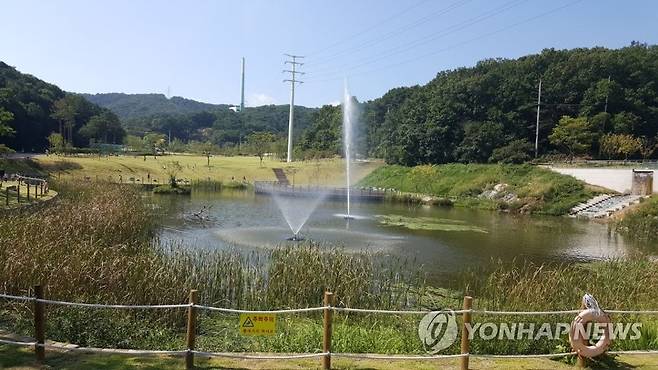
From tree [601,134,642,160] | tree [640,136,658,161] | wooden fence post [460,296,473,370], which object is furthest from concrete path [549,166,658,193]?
wooden fence post [460,296,473,370]

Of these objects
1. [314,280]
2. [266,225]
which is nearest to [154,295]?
[314,280]

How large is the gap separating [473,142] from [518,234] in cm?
4092

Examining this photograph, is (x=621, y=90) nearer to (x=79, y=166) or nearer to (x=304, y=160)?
(x=304, y=160)

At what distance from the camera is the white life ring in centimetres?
722

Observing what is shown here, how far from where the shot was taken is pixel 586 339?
738 cm

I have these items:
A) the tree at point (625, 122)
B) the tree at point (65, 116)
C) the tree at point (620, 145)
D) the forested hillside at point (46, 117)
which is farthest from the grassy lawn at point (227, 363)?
the tree at point (65, 116)

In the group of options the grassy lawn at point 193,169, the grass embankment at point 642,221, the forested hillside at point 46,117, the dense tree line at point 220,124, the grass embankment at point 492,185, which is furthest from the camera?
the dense tree line at point 220,124

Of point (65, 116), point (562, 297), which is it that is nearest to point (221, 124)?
point (65, 116)

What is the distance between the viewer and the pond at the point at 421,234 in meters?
19.8

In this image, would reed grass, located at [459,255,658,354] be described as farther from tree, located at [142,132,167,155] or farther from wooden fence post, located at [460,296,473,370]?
tree, located at [142,132,167,155]

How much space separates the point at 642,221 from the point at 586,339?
2837cm

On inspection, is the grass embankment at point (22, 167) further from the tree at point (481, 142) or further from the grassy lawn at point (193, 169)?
the tree at point (481, 142)

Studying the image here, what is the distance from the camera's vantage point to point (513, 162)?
61.9 m

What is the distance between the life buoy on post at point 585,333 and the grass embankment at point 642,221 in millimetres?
23361
